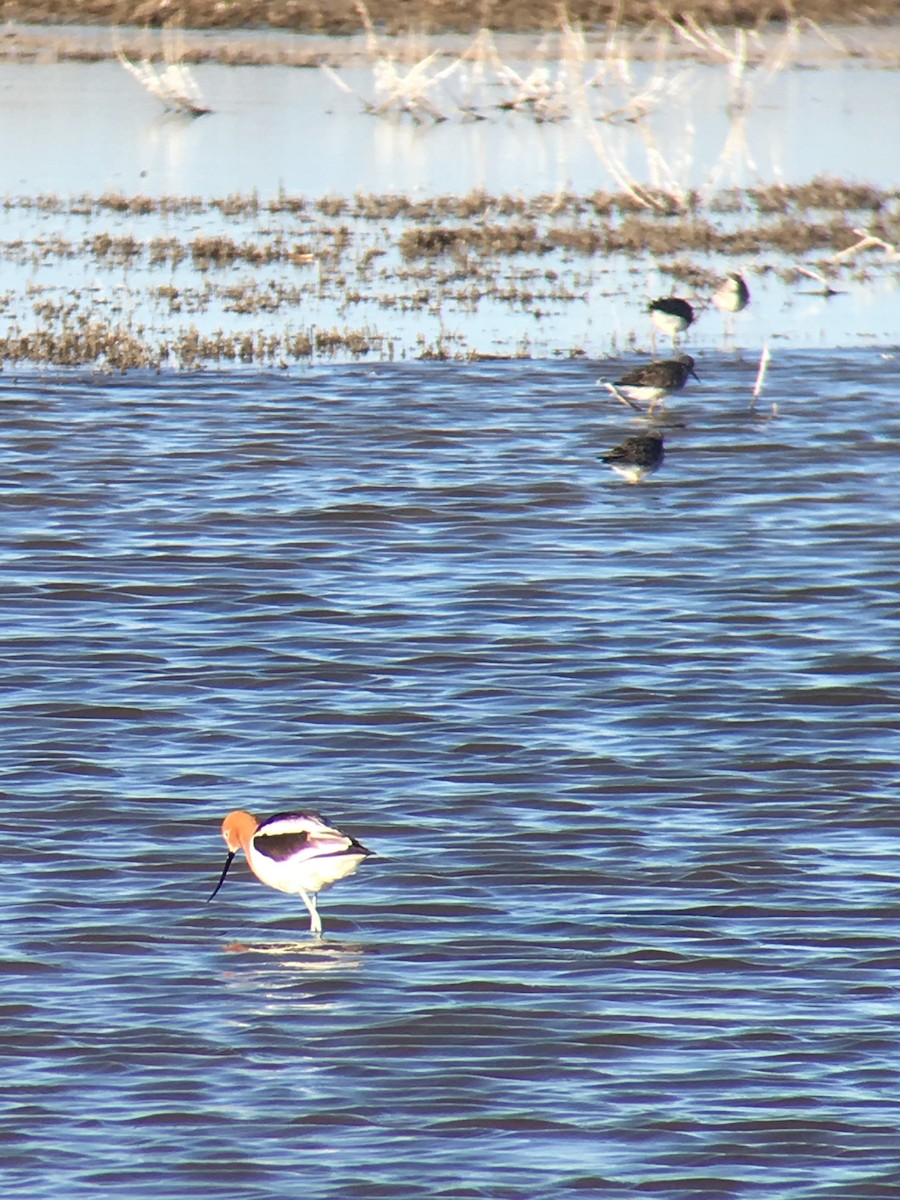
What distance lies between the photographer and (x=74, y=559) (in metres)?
14.7

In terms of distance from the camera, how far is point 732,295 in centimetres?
2105

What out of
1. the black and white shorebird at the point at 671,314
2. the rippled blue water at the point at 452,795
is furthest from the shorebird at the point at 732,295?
the rippled blue water at the point at 452,795

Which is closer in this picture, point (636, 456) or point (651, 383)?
point (636, 456)

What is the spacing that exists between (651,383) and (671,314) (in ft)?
7.90

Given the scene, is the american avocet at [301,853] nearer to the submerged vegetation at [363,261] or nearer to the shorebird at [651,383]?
the shorebird at [651,383]

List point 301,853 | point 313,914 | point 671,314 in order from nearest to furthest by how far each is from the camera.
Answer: point 301,853 < point 313,914 < point 671,314

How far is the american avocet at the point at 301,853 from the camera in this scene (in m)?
8.43

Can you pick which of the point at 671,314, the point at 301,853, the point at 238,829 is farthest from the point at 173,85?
the point at 301,853

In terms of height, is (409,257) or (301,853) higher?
(409,257)

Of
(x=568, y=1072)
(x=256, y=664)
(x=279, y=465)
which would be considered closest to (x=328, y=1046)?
(x=568, y=1072)

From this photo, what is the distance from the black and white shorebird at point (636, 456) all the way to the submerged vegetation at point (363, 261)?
4.18m

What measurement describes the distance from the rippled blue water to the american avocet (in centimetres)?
31

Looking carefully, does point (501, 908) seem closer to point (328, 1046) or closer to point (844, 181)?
point (328, 1046)

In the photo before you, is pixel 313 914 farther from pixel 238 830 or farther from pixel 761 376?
pixel 761 376
